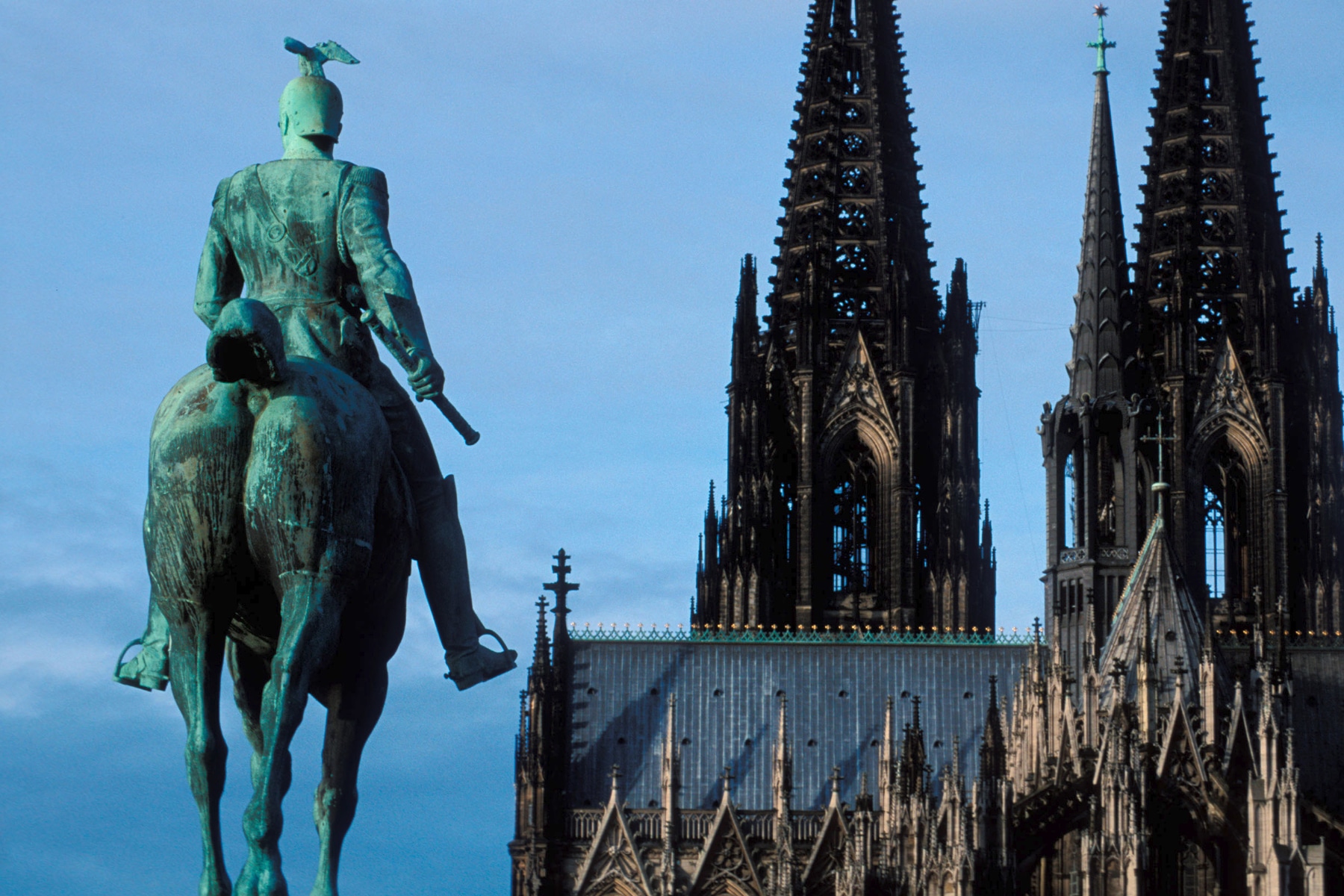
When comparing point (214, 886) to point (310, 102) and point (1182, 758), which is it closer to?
point (310, 102)

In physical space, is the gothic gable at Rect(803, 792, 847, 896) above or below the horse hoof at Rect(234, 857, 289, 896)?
below

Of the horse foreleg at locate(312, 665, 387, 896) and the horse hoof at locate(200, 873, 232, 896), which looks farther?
the horse foreleg at locate(312, 665, 387, 896)

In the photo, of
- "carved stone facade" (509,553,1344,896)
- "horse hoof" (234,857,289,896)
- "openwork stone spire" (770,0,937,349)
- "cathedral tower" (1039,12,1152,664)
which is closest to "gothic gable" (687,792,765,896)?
"carved stone facade" (509,553,1344,896)

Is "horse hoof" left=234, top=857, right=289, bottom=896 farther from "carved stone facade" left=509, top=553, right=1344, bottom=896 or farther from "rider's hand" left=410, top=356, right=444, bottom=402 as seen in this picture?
"carved stone facade" left=509, top=553, right=1344, bottom=896

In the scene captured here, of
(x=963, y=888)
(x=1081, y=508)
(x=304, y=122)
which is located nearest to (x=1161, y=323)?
(x=1081, y=508)

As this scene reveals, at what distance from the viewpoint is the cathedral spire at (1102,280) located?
86.1 metres

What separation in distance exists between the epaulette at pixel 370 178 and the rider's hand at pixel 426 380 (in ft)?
3.87

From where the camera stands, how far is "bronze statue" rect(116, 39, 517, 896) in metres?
16.5

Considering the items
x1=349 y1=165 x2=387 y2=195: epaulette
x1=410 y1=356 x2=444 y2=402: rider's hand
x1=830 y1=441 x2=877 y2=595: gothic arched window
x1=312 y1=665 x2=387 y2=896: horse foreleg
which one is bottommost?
x1=312 y1=665 x2=387 y2=896: horse foreleg

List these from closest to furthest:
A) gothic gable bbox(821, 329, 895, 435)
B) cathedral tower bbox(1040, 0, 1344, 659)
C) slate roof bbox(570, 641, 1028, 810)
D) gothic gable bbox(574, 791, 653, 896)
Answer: gothic gable bbox(574, 791, 653, 896) < slate roof bbox(570, 641, 1028, 810) < cathedral tower bbox(1040, 0, 1344, 659) < gothic gable bbox(821, 329, 895, 435)

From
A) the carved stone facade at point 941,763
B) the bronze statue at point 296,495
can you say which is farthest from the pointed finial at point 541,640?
the bronze statue at point 296,495

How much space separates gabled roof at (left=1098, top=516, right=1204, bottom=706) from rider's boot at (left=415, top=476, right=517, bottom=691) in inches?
1949

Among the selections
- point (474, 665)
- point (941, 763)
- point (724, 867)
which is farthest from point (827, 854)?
point (474, 665)

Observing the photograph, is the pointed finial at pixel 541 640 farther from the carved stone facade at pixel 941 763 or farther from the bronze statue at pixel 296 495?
the bronze statue at pixel 296 495
